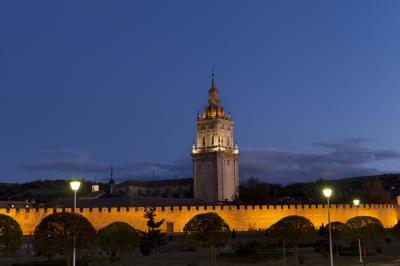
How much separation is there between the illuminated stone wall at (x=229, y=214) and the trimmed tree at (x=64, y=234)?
27.3m

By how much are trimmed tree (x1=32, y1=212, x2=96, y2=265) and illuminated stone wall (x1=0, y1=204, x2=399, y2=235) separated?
2733 cm

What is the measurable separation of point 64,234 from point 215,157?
8038cm

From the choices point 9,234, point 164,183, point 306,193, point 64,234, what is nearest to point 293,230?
point 64,234

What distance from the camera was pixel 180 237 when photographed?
1725 inches

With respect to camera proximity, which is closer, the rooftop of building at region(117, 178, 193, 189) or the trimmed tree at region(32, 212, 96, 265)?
the trimmed tree at region(32, 212, 96, 265)

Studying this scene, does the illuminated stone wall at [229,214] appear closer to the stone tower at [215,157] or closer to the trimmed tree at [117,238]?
the trimmed tree at [117,238]

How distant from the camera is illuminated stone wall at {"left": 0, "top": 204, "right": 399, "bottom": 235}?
4812cm

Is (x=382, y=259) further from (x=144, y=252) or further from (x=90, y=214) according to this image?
(x=90, y=214)

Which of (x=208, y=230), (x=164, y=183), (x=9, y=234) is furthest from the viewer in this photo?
(x=164, y=183)

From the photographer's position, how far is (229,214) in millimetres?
55000

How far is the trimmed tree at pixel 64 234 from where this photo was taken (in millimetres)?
19656

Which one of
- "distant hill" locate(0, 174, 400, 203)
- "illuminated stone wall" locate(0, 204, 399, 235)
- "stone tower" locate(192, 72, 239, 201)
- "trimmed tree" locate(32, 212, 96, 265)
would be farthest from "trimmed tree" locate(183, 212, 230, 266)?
"stone tower" locate(192, 72, 239, 201)

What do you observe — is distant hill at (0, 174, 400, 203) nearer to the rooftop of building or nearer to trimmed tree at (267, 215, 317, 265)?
the rooftop of building

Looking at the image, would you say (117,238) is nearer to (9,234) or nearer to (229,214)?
(9,234)
